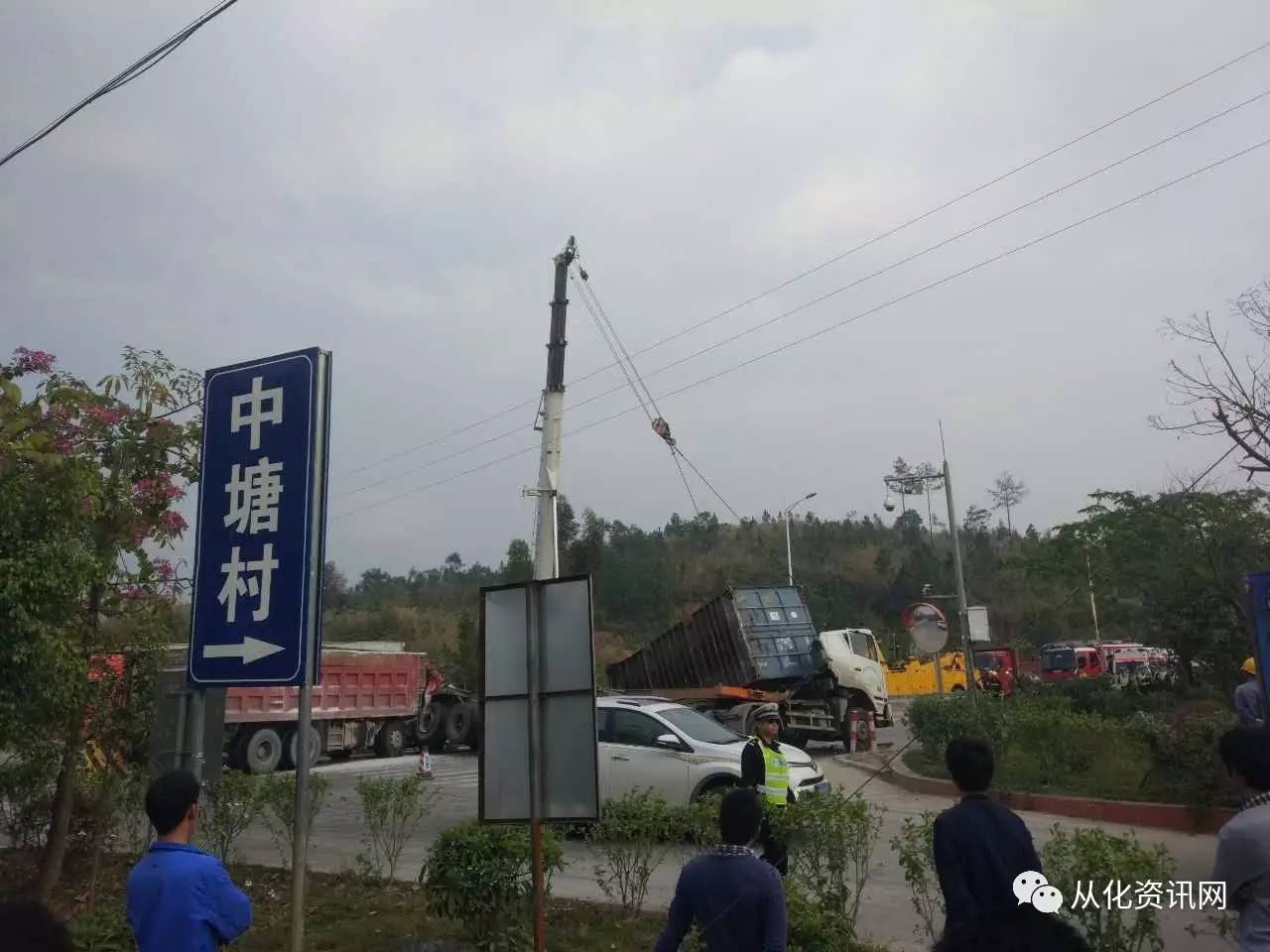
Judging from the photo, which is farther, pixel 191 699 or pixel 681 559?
pixel 681 559

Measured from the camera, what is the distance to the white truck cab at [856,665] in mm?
20234

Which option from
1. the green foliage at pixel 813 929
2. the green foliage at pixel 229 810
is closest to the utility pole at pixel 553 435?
the green foliage at pixel 229 810

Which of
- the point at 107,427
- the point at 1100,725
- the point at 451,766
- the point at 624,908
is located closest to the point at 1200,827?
the point at 1100,725

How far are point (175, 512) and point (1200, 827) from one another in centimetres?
1006

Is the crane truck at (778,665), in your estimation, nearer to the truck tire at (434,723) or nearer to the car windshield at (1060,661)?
the truck tire at (434,723)

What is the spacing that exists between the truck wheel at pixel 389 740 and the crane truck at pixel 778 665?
644cm

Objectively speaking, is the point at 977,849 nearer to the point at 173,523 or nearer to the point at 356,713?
the point at 173,523

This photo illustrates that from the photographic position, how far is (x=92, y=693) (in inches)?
265

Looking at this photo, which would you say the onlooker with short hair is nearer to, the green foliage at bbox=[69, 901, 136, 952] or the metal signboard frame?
the metal signboard frame

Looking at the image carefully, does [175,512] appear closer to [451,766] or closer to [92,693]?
[92,693]

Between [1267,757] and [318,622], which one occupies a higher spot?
[318,622]

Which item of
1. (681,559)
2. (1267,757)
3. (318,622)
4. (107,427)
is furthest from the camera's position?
(681,559)

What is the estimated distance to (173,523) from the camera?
748 centimetres

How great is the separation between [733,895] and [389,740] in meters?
20.9
